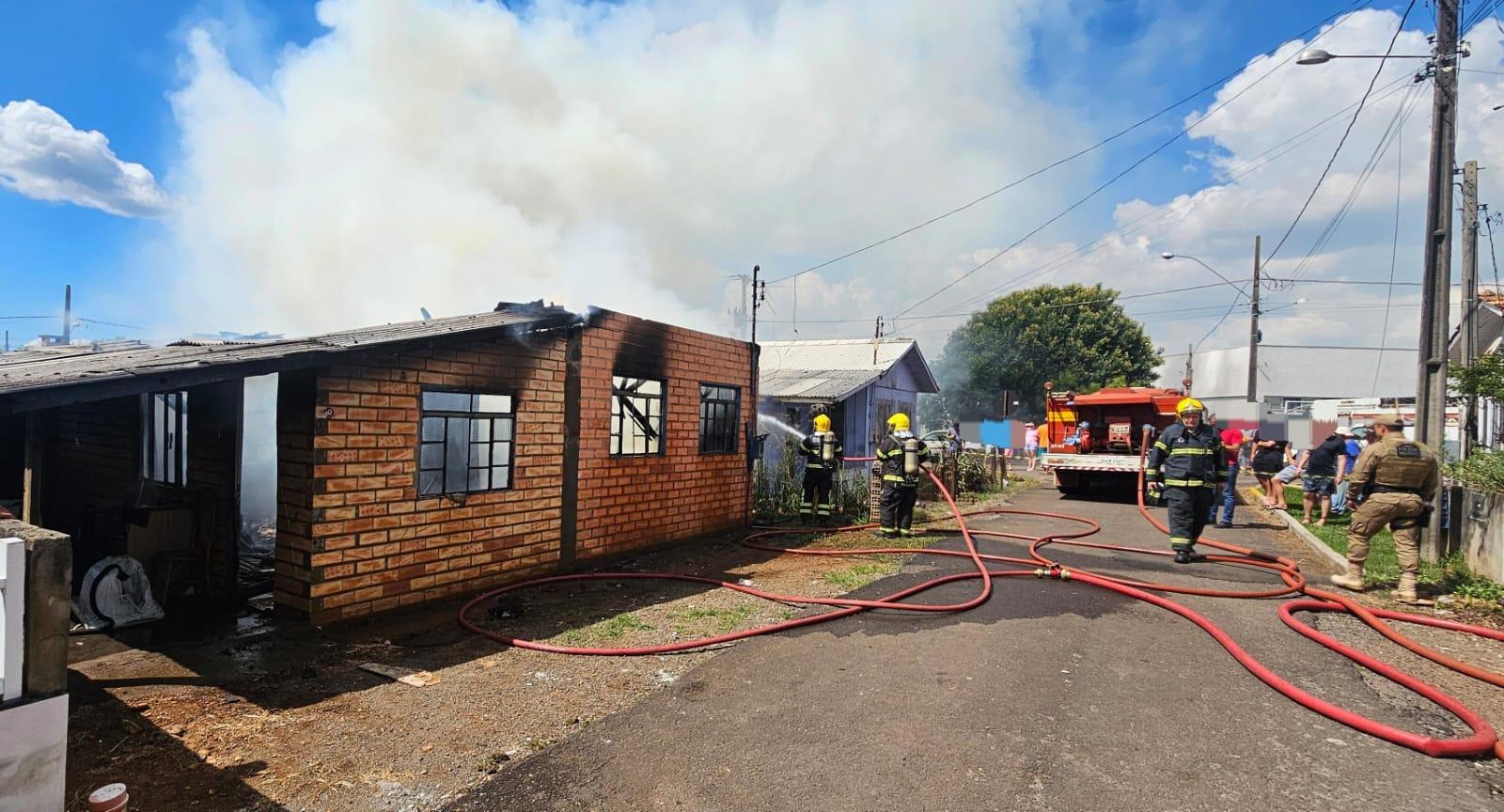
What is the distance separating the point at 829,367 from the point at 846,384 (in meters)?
6.46

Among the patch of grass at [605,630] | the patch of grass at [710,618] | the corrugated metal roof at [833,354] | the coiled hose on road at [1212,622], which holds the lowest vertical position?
the patch of grass at [605,630]

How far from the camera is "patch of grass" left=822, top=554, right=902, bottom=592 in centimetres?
695

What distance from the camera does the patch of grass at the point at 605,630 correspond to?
5211mm

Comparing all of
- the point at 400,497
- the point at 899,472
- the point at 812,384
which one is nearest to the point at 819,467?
the point at 899,472

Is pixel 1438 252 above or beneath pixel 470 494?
above

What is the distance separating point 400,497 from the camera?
570 centimetres

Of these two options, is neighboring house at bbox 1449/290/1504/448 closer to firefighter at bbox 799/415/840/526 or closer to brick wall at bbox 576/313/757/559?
firefighter at bbox 799/415/840/526

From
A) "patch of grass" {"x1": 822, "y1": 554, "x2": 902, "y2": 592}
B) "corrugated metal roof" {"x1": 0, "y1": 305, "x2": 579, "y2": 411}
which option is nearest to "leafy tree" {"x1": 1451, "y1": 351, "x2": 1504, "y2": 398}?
"patch of grass" {"x1": 822, "y1": 554, "x2": 902, "y2": 592}

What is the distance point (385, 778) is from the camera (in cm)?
326

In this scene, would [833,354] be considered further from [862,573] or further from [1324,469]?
[862,573]

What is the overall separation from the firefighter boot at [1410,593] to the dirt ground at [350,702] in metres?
5.26

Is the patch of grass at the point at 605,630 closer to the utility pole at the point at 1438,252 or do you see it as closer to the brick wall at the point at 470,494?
the brick wall at the point at 470,494

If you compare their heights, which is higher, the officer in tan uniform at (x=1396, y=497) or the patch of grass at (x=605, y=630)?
the officer in tan uniform at (x=1396, y=497)

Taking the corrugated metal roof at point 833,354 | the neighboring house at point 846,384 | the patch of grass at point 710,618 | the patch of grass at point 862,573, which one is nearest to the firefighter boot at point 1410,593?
the patch of grass at point 862,573
